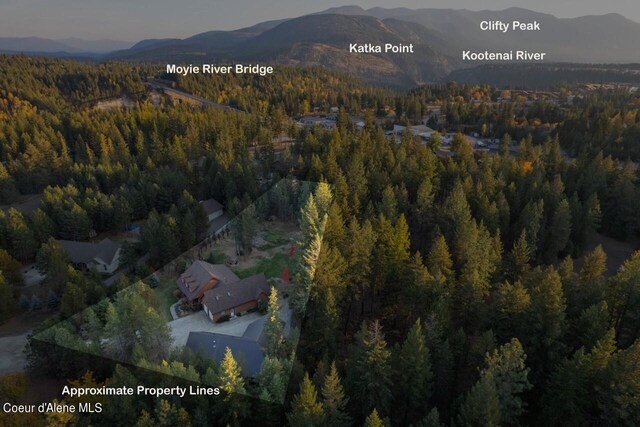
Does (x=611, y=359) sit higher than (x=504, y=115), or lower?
lower

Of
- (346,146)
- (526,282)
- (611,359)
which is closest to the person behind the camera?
(611,359)

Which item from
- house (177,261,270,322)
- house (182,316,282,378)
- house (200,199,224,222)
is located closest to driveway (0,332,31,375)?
house (177,261,270,322)

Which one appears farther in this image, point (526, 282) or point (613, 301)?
point (526, 282)

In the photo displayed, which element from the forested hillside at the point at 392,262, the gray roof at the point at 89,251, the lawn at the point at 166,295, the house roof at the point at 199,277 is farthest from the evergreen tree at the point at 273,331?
the gray roof at the point at 89,251

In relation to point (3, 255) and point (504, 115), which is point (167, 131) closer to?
point (3, 255)

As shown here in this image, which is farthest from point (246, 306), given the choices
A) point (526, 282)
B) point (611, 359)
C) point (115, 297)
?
point (611, 359)

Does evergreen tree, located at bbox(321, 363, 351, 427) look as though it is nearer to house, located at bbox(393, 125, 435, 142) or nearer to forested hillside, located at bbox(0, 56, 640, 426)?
forested hillside, located at bbox(0, 56, 640, 426)
